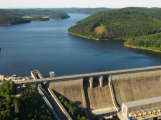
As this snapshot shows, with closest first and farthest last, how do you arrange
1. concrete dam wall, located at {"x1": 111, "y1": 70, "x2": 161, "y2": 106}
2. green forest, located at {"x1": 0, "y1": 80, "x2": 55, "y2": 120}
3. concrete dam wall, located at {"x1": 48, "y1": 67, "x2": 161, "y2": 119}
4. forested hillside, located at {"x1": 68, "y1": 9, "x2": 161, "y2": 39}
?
green forest, located at {"x1": 0, "y1": 80, "x2": 55, "y2": 120}
concrete dam wall, located at {"x1": 48, "y1": 67, "x2": 161, "y2": 119}
concrete dam wall, located at {"x1": 111, "y1": 70, "x2": 161, "y2": 106}
forested hillside, located at {"x1": 68, "y1": 9, "x2": 161, "y2": 39}

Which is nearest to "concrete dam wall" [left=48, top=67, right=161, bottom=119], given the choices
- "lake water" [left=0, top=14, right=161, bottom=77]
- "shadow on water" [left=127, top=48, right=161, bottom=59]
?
"lake water" [left=0, top=14, right=161, bottom=77]

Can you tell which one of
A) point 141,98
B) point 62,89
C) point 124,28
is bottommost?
point 141,98

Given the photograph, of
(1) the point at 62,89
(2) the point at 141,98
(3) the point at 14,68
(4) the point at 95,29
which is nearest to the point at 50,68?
(3) the point at 14,68

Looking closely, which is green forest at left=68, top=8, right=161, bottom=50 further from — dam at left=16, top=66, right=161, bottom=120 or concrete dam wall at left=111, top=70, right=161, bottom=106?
dam at left=16, top=66, right=161, bottom=120

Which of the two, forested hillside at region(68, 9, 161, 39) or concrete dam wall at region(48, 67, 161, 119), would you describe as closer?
concrete dam wall at region(48, 67, 161, 119)

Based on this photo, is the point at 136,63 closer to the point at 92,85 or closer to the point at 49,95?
the point at 92,85

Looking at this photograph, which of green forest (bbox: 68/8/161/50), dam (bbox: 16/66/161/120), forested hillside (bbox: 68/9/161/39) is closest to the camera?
dam (bbox: 16/66/161/120)

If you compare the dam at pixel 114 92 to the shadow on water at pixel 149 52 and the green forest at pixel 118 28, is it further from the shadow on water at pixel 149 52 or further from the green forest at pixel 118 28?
the green forest at pixel 118 28
